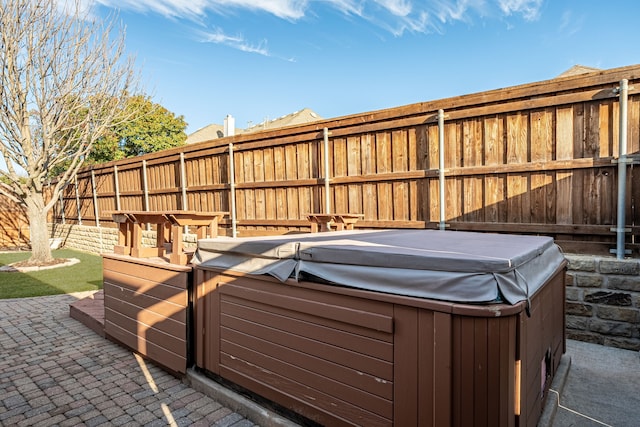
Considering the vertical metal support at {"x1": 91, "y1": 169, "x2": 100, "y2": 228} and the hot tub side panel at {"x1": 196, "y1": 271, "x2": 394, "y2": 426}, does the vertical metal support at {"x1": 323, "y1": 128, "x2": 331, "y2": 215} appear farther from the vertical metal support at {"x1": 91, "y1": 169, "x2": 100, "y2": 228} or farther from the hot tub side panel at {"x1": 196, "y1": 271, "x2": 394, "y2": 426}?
the vertical metal support at {"x1": 91, "y1": 169, "x2": 100, "y2": 228}

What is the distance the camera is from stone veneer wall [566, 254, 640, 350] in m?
3.72

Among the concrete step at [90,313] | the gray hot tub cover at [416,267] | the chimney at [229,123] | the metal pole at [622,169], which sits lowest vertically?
the concrete step at [90,313]

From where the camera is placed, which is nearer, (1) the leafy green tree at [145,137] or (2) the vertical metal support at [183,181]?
(2) the vertical metal support at [183,181]

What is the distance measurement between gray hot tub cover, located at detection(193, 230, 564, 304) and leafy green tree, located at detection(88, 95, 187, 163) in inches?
758

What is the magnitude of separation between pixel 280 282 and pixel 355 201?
3.61 meters

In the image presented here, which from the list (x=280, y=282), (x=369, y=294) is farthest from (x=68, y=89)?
(x=369, y=294)

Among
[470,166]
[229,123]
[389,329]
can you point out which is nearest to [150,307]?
[389,329]

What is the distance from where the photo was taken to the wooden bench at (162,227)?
11.3 feet

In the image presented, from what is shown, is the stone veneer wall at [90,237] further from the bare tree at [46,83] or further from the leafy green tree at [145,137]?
the leafy green tree at [145,137]

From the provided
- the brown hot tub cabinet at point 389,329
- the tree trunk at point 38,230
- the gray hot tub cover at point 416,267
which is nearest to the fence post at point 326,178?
the brown hot tub cabinet at point 389,329

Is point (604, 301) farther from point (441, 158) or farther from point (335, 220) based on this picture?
point (335, 220)

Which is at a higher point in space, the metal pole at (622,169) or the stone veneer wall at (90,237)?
the metal pole at (622,169)

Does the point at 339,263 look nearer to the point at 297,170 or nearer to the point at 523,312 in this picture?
the point at 523,312

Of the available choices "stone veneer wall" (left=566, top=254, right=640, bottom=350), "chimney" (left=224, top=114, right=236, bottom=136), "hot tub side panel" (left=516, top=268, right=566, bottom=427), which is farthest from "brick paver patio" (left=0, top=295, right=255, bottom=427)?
"chimney" (left=224, top=114, right=236, bottom=136)
